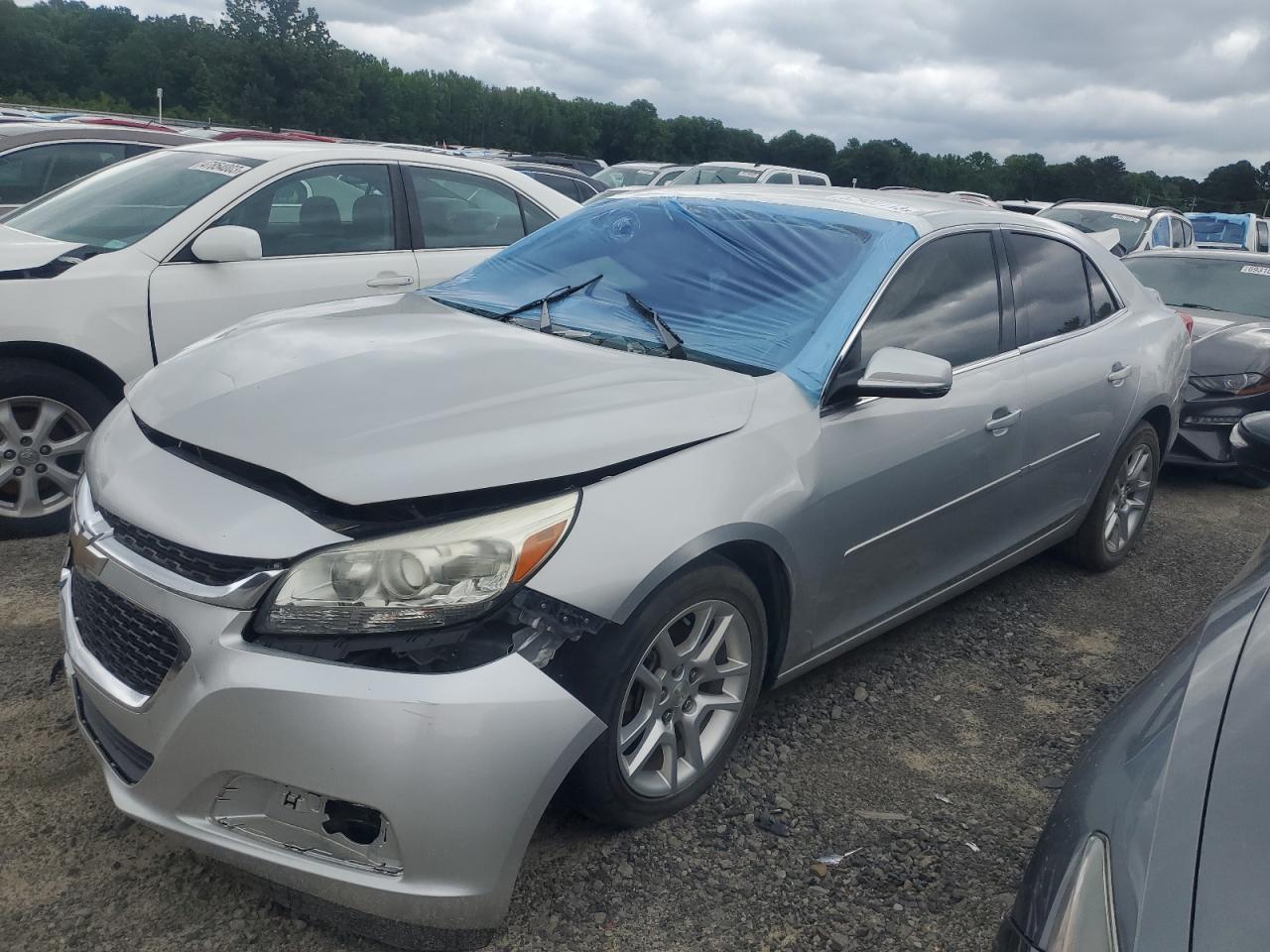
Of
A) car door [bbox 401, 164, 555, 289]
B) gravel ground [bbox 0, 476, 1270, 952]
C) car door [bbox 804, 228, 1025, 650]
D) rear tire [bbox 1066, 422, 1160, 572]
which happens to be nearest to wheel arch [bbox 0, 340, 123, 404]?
gravel ground [bbox 0, 476, 1270, 952]

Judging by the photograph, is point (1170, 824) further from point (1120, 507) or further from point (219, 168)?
point (219, 168)

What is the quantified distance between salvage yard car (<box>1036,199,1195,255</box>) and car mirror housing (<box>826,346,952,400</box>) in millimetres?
11342

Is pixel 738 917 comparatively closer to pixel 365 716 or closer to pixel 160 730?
pixel 365 716

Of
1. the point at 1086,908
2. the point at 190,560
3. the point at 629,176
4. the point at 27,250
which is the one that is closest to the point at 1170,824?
the point at 1086,908

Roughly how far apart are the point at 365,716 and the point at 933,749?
1.93m

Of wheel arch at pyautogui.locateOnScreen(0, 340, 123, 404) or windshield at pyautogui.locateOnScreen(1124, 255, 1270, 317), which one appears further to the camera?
windshield at pyautogui.locateOnScreen(1124, 255, 1270, 317)

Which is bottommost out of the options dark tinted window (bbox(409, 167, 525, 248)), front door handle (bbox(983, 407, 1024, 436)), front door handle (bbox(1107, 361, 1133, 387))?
front door handle (bbox(983, 407, 1024, 436))

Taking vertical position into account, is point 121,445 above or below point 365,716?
above

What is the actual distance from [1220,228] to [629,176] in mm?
9986

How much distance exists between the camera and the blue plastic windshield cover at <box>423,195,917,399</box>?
2977mm

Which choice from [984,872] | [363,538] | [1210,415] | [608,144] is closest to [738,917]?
[984,872]

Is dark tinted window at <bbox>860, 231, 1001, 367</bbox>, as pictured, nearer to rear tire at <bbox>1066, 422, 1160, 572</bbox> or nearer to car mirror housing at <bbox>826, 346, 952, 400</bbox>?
car mirror housing at <bbox>826, 346, 952, 400</bbox>

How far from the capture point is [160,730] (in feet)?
6.75

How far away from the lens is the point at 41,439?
413 cm
